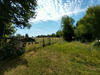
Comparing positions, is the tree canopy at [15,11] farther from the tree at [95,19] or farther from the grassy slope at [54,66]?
the tree at [95,19]

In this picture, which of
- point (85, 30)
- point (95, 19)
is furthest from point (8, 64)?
point (85, 30)

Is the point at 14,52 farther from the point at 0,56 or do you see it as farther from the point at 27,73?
the point at 27,73

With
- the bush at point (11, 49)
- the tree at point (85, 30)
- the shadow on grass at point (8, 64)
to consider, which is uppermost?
the tree at point (85, 30)

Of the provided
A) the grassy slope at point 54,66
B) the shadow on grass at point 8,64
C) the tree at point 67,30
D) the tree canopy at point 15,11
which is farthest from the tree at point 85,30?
the shadow on grass at point 8,64

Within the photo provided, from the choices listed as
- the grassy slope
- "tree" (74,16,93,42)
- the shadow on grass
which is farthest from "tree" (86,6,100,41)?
the shadow on grass

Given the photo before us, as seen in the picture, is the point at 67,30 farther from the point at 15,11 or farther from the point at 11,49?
the point at 11,49

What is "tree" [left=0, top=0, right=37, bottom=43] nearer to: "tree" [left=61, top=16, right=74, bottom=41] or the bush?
the bush

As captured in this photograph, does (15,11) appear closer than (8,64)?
No

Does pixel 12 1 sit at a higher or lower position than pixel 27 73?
higher

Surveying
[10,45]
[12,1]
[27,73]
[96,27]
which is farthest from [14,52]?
[96,27]

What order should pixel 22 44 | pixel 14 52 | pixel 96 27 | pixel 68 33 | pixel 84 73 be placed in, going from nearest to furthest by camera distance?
pixel 84 73, pixel 14 52, pixel 22 44, pixel 96 27, pixel 68 33

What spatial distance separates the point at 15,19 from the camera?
5.42 meters

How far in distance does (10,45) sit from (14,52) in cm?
61

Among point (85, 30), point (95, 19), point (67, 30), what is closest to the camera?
point (95, 19)
